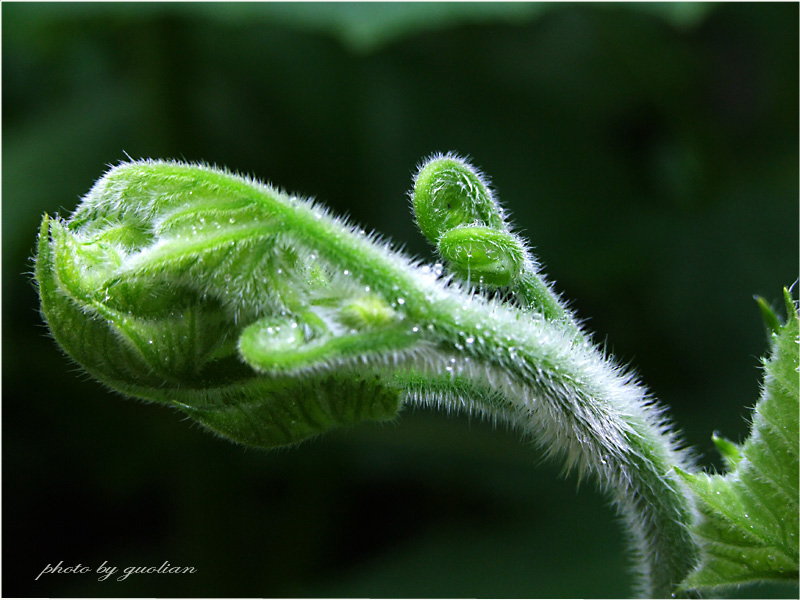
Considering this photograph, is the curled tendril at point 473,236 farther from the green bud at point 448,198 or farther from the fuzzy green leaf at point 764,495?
the fuzzy green leaf at point 764,495

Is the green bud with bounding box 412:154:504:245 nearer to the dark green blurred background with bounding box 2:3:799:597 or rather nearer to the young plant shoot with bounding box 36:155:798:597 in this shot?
the young plant shoot with bounding box 36:155:798:597

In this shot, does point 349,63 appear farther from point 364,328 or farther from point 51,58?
point 364,328

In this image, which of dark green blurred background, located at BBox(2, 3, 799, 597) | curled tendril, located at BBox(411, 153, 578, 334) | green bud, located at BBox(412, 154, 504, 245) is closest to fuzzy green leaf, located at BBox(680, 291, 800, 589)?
curled tendril, located at BBox(411, 153, 578, 334)

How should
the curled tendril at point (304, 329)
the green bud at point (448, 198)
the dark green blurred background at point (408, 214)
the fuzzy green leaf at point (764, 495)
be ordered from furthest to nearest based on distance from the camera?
1. the dark green blurred background at point (408, 214)
2. the green bud at point (448, 198)
3. the fuzzy green leaf at point (764, 495)
4. the curled tendril at point (304, 329)

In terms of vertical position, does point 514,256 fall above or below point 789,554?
above

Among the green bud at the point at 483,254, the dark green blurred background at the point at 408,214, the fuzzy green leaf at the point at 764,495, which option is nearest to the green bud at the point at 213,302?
the green bud at the point at 483,254

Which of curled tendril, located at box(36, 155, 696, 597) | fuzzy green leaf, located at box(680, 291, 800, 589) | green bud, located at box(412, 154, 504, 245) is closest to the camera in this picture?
curled tendril, located at box(36, 155, 696, 597)

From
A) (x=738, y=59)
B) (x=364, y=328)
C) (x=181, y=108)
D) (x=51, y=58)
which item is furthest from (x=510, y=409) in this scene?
(x=51, y=58)
